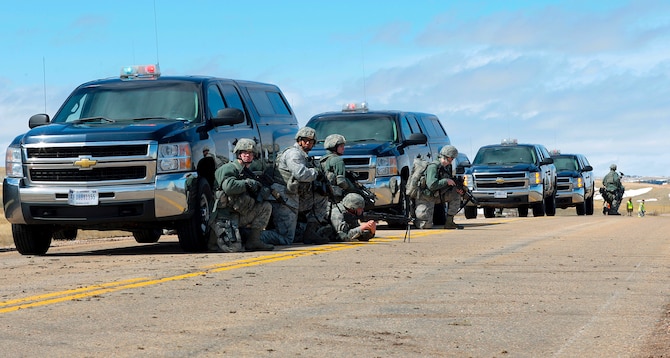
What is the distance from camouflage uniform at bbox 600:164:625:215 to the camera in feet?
149

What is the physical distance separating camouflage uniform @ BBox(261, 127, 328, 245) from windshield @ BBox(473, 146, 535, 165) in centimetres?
1761

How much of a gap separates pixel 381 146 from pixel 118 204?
797cm

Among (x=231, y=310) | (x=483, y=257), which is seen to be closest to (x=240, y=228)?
(x=483, y=257)

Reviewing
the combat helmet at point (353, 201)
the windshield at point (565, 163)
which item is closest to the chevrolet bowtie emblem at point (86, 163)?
the combat helmet at point (353, 201)

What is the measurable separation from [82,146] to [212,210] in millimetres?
1776

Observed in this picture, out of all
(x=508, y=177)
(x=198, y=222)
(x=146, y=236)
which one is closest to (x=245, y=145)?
(x=198, y=222)

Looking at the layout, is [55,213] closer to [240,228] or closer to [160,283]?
[240,228]

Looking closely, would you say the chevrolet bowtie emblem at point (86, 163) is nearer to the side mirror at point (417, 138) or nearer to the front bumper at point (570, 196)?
the side mirror at point (417, 138)

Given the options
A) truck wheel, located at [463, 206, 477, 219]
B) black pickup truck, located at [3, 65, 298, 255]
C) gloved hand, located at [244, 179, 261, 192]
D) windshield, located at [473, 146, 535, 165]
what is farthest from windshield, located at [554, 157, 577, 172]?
gloved hand, located at [244, 179, 261, 192]

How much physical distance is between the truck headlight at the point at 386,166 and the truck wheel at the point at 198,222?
6.49 m

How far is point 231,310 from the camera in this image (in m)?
8.96

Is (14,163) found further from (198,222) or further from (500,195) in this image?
(500,195)

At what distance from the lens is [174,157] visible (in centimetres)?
1499

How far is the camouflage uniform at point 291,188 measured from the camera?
16578mm
